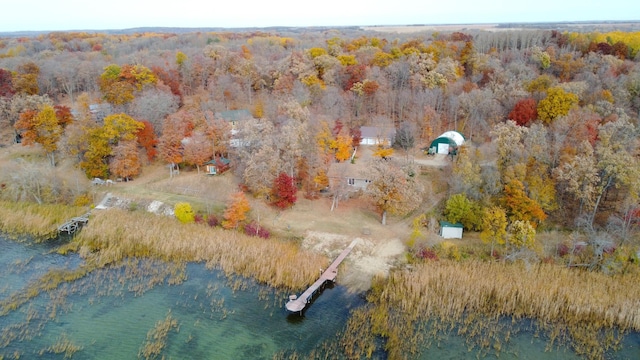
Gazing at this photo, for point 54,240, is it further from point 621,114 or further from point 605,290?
point 621,114

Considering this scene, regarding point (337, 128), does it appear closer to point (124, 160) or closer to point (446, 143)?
point (446, 143)

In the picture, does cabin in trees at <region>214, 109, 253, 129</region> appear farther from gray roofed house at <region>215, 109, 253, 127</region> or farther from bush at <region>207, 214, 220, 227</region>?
bush at <region>207, 214, 220, 227</region>

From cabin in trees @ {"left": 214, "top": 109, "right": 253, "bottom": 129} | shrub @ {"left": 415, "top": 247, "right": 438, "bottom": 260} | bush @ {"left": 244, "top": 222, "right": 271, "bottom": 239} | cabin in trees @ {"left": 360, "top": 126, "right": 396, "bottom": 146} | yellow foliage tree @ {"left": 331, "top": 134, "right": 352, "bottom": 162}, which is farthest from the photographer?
cabin in trees @ {"left": 214, "top": 109, "right": 253, "bottom": 129}

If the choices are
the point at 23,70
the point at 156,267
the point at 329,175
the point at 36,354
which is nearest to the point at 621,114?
the point at 329,175

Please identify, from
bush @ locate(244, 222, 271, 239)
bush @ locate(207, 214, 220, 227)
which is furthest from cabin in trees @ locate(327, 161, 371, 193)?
bush @ locate(207, 214, 220, 227)

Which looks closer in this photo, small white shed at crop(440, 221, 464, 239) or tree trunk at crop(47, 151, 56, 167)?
small white shed at crop(440, 221, 464, 239)

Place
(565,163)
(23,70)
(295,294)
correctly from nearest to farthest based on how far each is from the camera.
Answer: (295,294)
(565,163)
(23,70)

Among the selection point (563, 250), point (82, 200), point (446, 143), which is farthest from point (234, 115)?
point (563, 250)
